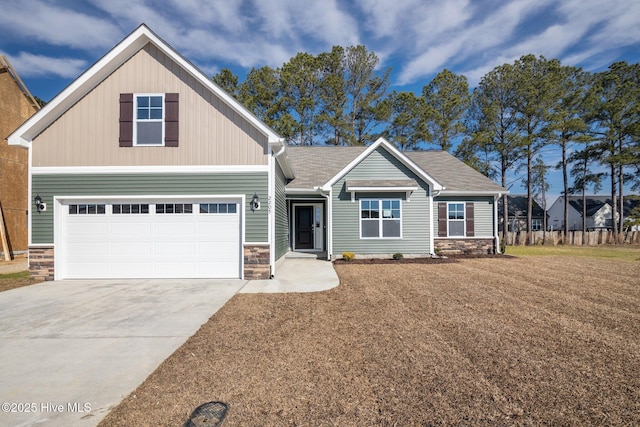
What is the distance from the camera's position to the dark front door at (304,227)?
1456 cm

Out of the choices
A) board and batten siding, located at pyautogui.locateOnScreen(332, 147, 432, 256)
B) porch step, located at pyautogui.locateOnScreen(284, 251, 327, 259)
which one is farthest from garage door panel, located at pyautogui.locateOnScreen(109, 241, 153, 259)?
board and batten siding, located at pyautogui.locateOnScreen(332, 147, 432, 256)

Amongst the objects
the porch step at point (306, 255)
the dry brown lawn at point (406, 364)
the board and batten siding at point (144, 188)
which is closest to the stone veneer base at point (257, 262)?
the board and batten siding at point (144, 188)

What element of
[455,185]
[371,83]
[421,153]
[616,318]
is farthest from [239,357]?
[371,83]

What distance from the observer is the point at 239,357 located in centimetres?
371

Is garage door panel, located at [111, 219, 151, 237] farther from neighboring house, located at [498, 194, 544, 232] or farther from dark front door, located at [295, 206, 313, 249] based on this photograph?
neighboring house, located at [498, 194, 544, 232]

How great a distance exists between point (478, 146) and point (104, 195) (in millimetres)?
25227

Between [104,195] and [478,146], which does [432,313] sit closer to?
[104,195]

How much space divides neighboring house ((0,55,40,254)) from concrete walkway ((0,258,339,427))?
9153mm

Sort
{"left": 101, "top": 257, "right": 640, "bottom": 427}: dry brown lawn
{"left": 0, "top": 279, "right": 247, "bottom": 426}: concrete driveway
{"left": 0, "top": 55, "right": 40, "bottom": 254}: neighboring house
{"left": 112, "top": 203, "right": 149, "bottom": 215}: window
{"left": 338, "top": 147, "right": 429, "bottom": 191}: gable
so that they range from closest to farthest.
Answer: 1. {"left": 101, "top": 257, "right": 640, "bottom": 427}: dry brown lawn
2. {"left": 0, "top": 279, "right": 247, "bottom": 426}: concrete driveway
3. {"left": 112, "top": 203, "right": 149, "bottom": 215}: window
4. {"left": 338, "top": 147, "right": 429, "bottom": 191}: gable
5. {"left": 0, "top": 55, "right": 40, "bottom": 254}: neighboring house

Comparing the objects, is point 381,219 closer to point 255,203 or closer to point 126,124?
point 255,203

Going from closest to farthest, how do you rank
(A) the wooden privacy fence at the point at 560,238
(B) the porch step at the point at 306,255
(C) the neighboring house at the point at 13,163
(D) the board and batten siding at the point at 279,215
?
(D) the board and batten siding at the point at 279,215
(B) the porch step at the point at 306,255
(C) the neighboring house at the point at 13,163
(A) the wooden privacy fence at the point at 560,238

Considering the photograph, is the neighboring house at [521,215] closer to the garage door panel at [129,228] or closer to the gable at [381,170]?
the gable at [381,170]

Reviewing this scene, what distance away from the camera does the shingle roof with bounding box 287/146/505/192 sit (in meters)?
14.4

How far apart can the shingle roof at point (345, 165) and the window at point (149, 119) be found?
5.79 m
